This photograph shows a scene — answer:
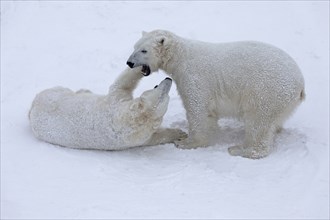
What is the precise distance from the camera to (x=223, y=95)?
551 centimetres

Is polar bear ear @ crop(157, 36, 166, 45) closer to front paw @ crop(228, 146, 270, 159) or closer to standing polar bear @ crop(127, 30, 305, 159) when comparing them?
standing polar bear @ crop(127, 30, 305, 159)

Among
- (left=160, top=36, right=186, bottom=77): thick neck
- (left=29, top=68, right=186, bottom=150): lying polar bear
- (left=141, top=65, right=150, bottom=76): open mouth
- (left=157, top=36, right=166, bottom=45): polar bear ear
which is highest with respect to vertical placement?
(left=157, top=36, right=166, bottom=45): polar bear ear

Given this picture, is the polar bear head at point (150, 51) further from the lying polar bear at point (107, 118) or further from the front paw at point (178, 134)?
the front paw at point (178, 134)

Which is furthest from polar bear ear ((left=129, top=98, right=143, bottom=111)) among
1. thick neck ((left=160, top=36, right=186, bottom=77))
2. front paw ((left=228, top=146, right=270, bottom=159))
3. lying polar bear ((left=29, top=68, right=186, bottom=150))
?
front paw ((left=228, top=146, right=270, bottom=159))

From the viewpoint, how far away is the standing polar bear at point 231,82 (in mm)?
5188

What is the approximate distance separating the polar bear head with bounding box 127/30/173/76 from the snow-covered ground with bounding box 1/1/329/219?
87cm

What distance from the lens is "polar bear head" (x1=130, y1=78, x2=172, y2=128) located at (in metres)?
5.35

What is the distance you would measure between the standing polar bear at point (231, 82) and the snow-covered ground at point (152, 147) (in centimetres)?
27

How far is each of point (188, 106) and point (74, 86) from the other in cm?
199

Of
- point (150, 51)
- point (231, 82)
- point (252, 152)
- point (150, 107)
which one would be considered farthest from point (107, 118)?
point (252, 152)

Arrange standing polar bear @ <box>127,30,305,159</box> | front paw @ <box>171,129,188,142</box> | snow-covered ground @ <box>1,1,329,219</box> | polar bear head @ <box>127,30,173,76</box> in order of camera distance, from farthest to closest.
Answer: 1. front paw @ <box>171,129,188,142</box>
2. polar bear head @ <box>127,30,173,76</box>
3. standing polar bear @ <box>127,30,305,159</box>
4. snow-covered ground @ <box>1,1,329,219</box>

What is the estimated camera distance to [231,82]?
539 cm

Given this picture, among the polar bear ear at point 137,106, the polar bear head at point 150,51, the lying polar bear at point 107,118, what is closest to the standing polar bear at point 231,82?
the polar bear head at point 150,51

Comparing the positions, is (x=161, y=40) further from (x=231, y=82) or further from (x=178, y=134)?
(x=178, y=134)
